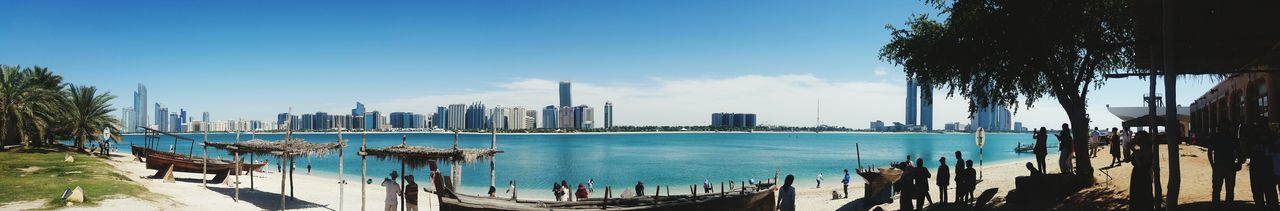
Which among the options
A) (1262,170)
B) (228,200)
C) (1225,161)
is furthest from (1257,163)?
(228,200)

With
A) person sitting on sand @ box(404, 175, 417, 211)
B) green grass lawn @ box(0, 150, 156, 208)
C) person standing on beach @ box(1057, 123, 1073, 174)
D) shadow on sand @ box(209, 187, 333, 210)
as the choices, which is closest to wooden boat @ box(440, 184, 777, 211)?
person sitting on sand @ box(404, 175, 417, 211)

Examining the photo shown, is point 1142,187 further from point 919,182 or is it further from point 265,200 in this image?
point 265,200

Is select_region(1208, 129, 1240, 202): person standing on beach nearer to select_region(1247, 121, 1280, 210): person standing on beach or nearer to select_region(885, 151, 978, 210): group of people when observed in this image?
select_region(1247, 121, 1280, 210): person standing on beach

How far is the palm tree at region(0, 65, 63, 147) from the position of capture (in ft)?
115

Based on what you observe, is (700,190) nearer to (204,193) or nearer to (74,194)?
(204,193)

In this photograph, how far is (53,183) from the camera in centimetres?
1922

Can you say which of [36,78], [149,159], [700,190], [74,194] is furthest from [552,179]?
[36,78]

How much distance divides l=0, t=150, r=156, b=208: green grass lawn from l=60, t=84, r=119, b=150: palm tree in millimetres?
17506

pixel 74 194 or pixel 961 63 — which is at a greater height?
pixel 961 63

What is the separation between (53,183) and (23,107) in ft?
77.7

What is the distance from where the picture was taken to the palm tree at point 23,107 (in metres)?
35.1

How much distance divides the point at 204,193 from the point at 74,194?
6557mm

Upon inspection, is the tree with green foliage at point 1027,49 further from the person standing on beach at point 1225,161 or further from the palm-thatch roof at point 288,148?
the palm-thatch roof at point 288,148

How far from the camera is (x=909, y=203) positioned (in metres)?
12.6
